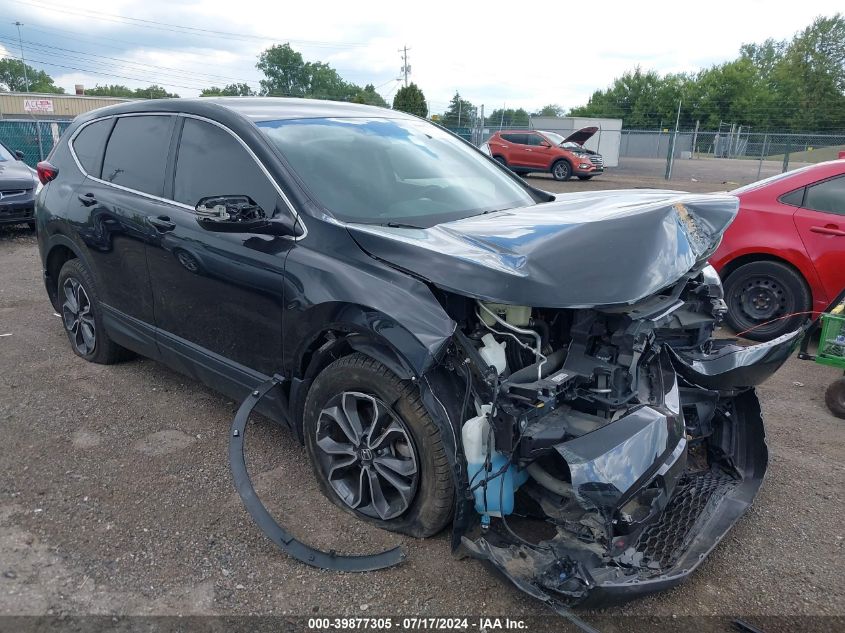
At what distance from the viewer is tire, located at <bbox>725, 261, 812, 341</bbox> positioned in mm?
5422

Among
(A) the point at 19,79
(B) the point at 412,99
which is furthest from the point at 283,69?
(B) the point at 412,99

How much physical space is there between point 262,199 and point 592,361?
1732 millimetres

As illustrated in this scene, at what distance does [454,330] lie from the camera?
2426mm

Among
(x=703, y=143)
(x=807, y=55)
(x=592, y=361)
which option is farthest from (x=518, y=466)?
(x=807, y=55)

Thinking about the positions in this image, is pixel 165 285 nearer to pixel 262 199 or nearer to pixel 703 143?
pixel 262 199

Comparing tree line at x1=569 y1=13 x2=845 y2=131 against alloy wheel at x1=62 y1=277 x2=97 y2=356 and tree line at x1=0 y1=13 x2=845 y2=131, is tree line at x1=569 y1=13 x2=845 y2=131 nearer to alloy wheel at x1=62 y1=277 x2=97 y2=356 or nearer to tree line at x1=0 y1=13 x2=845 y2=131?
tree line at x1=0 y1=13 x2=845 y2=131

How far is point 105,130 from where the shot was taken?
4359 millimetres

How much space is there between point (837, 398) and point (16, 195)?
11072 mm

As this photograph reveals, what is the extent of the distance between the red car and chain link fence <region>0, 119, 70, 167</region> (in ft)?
53.9

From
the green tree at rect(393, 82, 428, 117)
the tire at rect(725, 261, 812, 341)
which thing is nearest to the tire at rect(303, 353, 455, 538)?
the tire at rect(725, 261, 812, 341)

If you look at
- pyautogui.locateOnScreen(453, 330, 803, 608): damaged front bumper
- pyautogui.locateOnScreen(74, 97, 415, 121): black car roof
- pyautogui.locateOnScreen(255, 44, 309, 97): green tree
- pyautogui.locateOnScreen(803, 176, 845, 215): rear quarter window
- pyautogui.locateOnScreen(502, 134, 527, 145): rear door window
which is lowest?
pyautogui.locateOnScreen(453, 330, 803, 608): damaged front bumper

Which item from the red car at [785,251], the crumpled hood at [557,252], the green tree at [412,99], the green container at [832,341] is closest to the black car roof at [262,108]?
the crumpled hood at [557,252]

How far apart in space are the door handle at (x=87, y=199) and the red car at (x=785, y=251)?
194 inches

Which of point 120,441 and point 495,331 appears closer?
point 495,331
